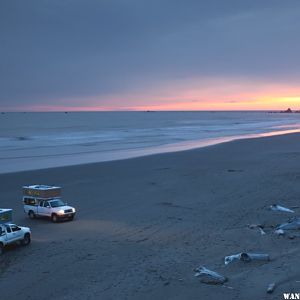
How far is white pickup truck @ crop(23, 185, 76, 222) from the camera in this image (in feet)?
71.7

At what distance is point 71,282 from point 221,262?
453 centimetres

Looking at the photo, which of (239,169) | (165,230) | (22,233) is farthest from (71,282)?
(239,169)

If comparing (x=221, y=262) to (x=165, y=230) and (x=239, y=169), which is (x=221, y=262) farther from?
(x=239, y=169)

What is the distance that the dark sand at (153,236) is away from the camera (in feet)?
43.4

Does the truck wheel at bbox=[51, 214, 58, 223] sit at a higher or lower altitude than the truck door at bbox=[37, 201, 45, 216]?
lower

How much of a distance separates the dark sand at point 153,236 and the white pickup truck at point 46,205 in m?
0.46

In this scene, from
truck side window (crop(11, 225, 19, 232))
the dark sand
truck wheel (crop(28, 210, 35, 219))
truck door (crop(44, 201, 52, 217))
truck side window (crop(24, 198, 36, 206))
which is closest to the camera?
the dark sand

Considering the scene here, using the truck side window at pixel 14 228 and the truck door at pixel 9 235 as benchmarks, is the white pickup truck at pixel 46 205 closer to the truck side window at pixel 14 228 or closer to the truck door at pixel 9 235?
the truck side window at pixel 14 228

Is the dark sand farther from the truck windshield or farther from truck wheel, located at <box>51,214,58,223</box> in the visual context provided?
the truck windshield

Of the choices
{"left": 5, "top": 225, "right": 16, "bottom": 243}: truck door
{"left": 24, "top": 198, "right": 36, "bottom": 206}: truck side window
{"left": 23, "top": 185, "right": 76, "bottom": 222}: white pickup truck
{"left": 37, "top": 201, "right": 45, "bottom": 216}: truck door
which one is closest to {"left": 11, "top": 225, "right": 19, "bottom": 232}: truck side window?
{"left": 5, "top": 225, "right": 16, "bottom": 243}: truck door

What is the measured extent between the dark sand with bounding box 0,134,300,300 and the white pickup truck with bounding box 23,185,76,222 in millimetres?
461

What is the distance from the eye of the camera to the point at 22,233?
17.7 metres

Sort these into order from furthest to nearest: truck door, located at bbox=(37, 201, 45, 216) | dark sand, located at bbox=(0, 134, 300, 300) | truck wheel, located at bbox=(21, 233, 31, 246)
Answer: truck door, located at bbox=(37, 201, 45, 216) → truck wheel, located at bbox=(21, 233, 31, 246) → dark sand, located at bbox=(0, 134, 300, 300)

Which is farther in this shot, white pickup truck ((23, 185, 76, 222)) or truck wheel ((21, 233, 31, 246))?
white pickup truck ((23, 185, 76, 222))
